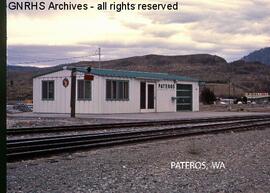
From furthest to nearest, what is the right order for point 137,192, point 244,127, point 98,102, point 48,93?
point 48,93
point 98,102
point 244,127
point 137,192

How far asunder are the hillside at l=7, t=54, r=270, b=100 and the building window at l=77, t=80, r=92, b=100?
73.7m

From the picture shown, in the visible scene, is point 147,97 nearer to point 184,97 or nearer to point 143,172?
point 184,97

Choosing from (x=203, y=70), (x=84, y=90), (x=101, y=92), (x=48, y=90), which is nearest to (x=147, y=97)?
(x=101, y=92)

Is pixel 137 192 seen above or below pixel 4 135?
below

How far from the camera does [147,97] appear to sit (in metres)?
43.2

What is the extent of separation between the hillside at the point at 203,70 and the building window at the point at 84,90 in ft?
242

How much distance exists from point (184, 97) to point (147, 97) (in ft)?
20.3

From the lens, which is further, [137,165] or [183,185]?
[137,165]

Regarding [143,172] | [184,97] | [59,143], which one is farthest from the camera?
[184,97]

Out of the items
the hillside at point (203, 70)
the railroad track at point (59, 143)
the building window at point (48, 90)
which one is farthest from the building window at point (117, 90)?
the hillside at point (203, 70)

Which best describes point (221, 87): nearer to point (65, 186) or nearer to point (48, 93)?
point (48, 93)

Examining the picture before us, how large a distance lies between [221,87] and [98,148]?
131 meters

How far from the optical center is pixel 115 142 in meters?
15.2

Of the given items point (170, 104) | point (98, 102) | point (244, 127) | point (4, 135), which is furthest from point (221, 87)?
point (4, 135)
